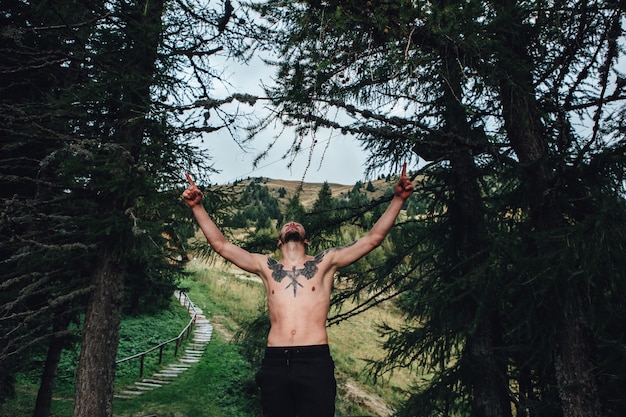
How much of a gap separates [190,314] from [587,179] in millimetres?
25266

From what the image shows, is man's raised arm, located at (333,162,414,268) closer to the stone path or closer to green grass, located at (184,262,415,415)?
green grass, located at (184,262,415,415)

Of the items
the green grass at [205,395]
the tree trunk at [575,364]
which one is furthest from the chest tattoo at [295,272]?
the green grass at [205,395]

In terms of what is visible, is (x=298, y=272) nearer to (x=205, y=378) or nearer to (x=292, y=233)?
(x=292, y=233)

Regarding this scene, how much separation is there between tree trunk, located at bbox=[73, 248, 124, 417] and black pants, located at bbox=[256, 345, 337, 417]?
434 centimetres

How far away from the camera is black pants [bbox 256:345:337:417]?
9.16 ft

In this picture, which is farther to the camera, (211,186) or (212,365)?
(212,365)

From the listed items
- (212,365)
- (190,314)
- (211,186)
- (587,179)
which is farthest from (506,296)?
(190,314)

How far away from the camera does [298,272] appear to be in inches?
130

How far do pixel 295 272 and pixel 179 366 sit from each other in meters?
15.9

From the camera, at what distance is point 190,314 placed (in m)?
25.3

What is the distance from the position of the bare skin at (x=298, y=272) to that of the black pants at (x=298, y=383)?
0.10m

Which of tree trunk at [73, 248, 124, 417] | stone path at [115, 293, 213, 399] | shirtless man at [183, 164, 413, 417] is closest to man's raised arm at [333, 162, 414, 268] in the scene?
shirtless man at [183, 164, 413, 417]

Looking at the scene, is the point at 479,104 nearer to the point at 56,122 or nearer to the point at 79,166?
the point at 79,166

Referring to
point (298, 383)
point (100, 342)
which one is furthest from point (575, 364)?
point (100, 342)
